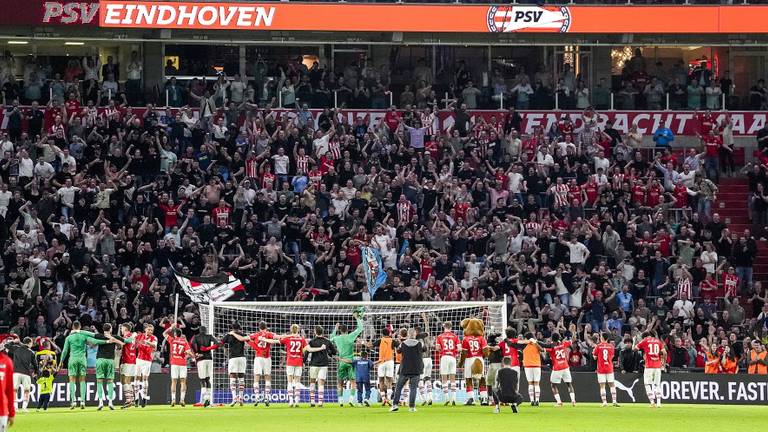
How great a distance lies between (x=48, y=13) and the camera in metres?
46.7

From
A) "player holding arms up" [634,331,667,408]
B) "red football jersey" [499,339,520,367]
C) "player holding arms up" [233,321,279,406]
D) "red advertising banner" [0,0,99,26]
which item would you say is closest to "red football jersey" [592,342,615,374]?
→ "player holding arms up" [634,331,667,408]

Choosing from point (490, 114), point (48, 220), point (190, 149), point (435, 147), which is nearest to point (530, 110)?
point (490, 114)

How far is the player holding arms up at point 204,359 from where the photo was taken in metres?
33.0

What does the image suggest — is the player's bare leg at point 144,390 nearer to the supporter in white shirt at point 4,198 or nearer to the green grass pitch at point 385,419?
the green grass pitch at point 385,419

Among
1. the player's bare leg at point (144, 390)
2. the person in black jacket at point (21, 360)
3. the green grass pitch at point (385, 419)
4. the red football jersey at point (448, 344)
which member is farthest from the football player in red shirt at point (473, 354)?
the person in black jacket at point (21, 360)

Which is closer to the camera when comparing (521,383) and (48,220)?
(521,383)

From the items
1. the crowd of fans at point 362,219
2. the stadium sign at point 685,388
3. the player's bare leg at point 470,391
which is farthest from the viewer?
the crowd of fans at point 362,219

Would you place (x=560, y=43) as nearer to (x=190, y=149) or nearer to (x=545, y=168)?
(x=545, y=168)

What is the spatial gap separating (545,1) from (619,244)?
9818 millimetres

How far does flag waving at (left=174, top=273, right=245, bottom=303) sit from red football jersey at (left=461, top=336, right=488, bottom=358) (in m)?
6.73

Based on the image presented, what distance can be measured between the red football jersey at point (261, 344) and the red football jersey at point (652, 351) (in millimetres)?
8012

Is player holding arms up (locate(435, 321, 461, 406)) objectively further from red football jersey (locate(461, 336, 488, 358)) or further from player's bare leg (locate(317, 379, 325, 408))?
player's bare leg (locate(317, 379, 325, 408))

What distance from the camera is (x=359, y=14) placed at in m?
47.8

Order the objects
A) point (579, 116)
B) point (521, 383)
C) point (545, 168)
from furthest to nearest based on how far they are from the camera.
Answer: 1. point (579, 116)
2. point (545, 168)
3. point (521, 383)
